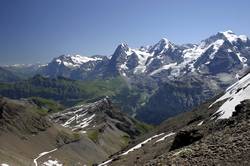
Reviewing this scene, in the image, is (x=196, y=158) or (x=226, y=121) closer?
(x=196, y=158)

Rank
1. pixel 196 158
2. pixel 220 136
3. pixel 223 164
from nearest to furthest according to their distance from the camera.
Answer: pixel 223 164 < pixel 196 158 < pixel 220 136

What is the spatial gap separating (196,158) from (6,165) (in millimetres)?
101472

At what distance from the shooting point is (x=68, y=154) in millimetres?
192000

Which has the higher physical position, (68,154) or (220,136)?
(68,154)

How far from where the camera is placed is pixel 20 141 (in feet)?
627

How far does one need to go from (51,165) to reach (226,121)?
127 meters

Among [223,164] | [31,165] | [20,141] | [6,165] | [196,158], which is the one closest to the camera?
[223,164]

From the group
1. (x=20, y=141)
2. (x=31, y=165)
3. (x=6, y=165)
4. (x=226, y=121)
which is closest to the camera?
(x=226, y=121)

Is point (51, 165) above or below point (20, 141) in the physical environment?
below

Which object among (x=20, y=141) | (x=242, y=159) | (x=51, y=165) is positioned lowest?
(x=242, y=159)

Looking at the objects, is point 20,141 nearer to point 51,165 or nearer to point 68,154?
point 68,154

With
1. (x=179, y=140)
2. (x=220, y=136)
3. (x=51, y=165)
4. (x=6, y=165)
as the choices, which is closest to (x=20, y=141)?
(x=51, y=165)

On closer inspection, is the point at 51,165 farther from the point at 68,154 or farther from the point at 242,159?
the point at 242,159

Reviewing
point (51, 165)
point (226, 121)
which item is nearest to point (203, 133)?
point (226, 121)
